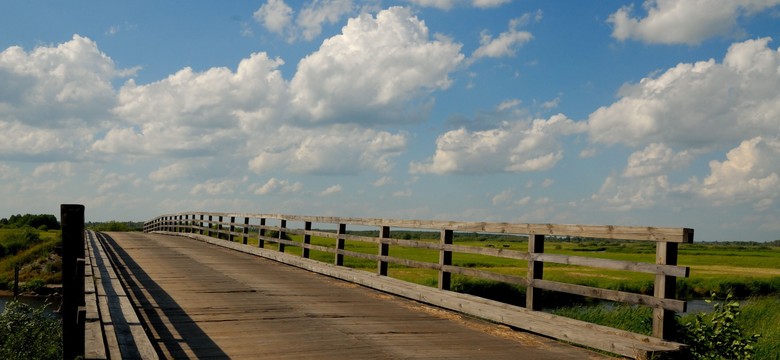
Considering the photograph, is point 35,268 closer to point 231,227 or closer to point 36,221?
point 231,227

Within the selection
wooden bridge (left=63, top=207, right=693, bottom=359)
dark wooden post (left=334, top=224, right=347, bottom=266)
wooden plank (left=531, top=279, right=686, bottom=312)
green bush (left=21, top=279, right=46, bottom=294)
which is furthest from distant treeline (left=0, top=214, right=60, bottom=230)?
wooden plank (left=531, top=279, right=686, bottom=312)

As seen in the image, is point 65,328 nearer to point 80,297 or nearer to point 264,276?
point 80,297

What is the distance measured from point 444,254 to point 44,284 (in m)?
49.7

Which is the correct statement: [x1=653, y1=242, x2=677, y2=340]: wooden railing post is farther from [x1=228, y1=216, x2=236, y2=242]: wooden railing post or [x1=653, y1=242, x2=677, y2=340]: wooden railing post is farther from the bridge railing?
[x1=228, y1=216, x2=236, y2=242]: wooden railing post

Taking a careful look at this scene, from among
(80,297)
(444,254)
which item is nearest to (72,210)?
(80,297)

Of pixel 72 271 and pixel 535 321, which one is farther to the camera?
pixel 535 321

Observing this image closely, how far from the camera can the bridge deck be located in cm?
696

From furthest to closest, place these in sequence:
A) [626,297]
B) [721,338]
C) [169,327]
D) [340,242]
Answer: [340,242] < [169,327] < [721,338] < [626,297]

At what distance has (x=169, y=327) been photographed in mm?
7969

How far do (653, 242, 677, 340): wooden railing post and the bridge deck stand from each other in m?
0.77

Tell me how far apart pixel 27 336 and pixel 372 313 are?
37.3 ft

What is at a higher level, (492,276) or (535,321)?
(492,276)

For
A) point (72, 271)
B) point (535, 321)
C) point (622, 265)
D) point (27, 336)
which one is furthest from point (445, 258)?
point (27, 336)

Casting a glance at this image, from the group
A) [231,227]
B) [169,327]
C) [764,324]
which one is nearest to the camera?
[169,327]
